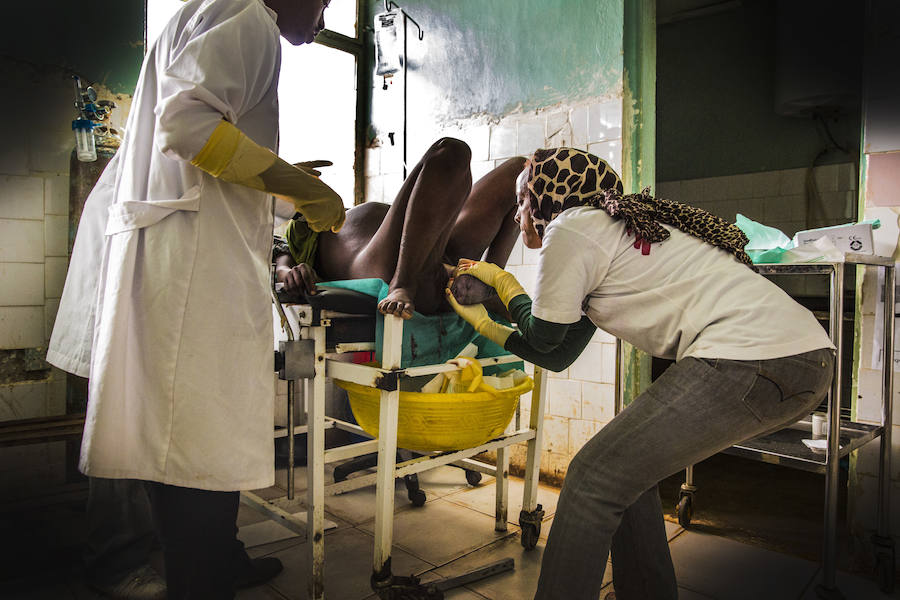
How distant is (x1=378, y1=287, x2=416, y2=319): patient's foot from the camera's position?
4.99 ft

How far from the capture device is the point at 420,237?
166 cm

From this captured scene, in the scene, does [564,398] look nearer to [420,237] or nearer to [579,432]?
[579,432]

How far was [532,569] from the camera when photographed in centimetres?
184

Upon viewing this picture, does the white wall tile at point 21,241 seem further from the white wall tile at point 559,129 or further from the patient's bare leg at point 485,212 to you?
the white wall tile at point 559,129

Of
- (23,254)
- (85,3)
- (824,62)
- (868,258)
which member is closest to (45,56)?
(85,3)

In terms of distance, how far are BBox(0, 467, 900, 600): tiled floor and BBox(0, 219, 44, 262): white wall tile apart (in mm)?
1144

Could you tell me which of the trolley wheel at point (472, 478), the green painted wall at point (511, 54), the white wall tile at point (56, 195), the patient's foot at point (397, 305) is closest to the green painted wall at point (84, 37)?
the white wall tile at point (56, 195)

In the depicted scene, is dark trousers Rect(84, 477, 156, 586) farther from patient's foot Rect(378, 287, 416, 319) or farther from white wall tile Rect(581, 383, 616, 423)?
white wall tile Rect(581, 383, 616, 423)

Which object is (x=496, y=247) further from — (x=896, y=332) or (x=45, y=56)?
(x=45, y=56)

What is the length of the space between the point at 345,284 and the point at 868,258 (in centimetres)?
160

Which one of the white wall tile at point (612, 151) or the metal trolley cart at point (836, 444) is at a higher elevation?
the white wall tile at point (612, 151)

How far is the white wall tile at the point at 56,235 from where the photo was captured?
2156 millimetres

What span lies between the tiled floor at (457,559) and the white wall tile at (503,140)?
63.9 inches

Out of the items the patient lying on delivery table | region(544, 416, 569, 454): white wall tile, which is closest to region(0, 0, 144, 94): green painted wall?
the patient lying on delivery table
